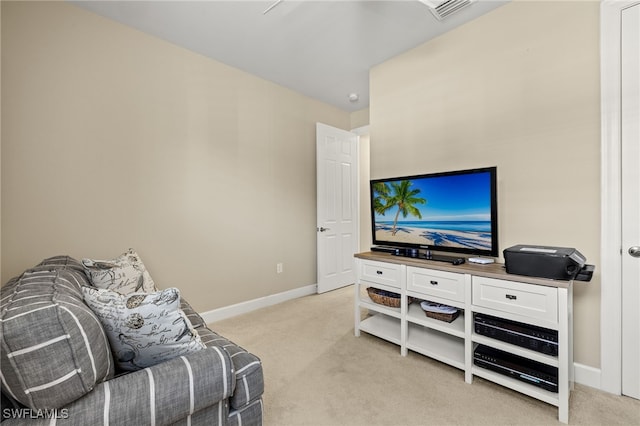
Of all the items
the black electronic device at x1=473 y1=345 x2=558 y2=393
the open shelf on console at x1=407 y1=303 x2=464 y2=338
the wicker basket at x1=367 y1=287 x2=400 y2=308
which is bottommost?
the black electronic device at x1=473 y1=345 x2=558 y2=393

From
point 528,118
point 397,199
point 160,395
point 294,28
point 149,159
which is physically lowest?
point 160,395

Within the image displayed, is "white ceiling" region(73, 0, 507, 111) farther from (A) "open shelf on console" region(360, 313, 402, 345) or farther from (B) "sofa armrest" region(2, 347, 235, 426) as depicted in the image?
(A) "open shelf on console" region(360, 313, 402, 345)

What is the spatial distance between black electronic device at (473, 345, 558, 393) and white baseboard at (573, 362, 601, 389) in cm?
35

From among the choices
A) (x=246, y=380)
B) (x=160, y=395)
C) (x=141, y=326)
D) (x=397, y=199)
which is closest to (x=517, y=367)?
(x=397, y=199)

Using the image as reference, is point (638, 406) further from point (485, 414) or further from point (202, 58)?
point (202, 58)

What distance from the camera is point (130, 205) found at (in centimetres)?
252

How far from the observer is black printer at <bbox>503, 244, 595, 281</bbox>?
5.23 feet

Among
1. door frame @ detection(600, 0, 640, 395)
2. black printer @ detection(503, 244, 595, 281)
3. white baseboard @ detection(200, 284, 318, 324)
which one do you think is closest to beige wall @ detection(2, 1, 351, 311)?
white baseboard @ detection(200, 284, 318, 324)

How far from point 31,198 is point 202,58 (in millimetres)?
1873

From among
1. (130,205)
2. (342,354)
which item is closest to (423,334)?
(342,354)

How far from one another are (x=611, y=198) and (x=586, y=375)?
112 cm

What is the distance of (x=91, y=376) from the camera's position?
928 millimetres

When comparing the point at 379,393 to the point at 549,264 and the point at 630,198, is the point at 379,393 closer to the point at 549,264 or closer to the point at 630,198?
the point at 549,264

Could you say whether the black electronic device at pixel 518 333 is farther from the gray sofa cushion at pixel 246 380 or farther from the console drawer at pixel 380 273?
the gray sofa cushion at pixel 246 380
